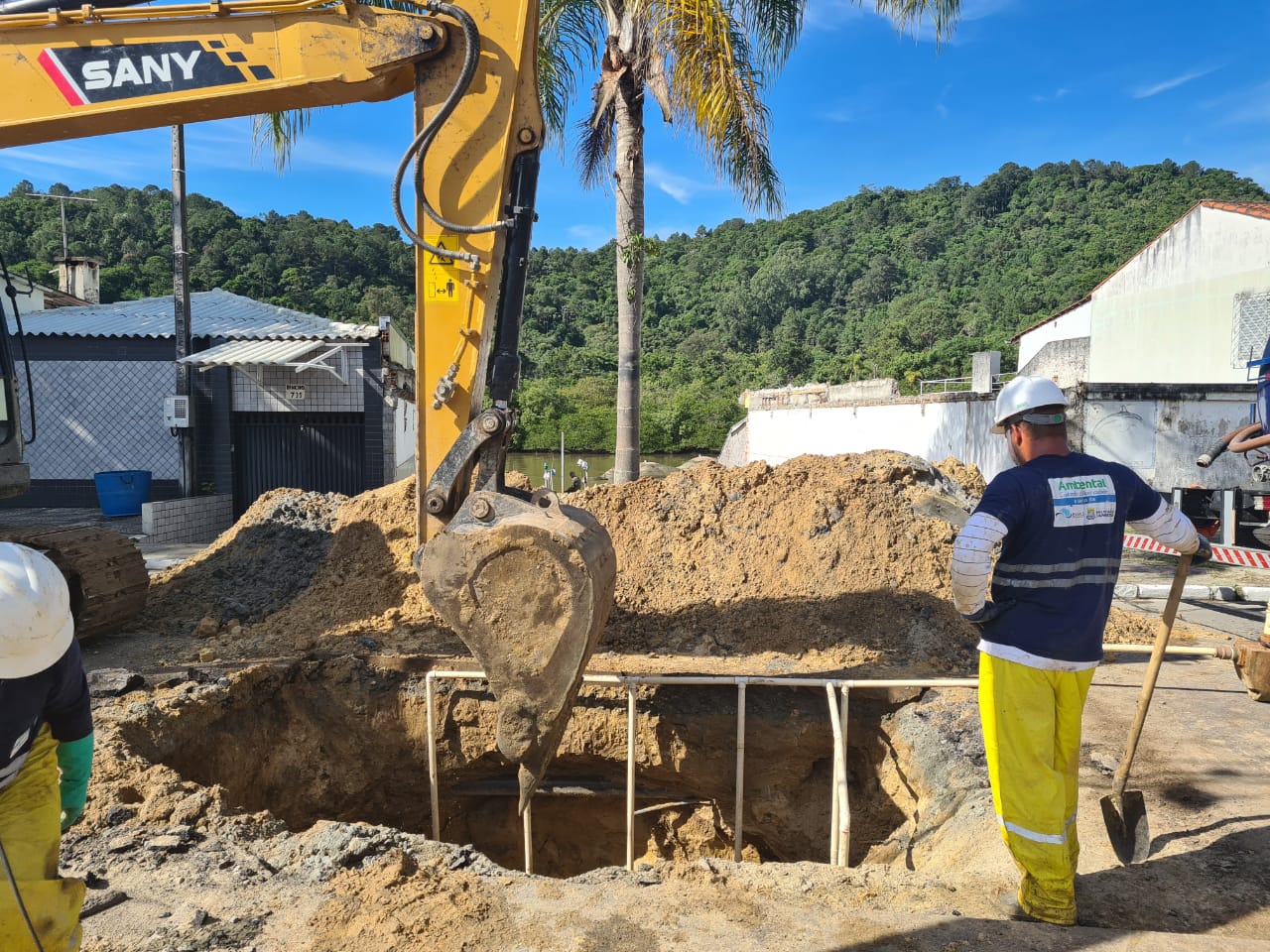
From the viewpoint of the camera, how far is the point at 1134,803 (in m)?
3.79

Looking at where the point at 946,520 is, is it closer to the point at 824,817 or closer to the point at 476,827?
the point at 824,817

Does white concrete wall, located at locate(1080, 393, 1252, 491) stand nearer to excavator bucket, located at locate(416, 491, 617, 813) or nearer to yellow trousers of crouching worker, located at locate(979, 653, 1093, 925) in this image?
yellow trousers of crouching worker, located at locate(979, 653, 1093, 925)

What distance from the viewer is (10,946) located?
221 cm

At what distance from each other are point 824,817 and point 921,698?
3.82 ft

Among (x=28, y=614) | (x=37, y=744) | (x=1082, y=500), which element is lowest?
(x=37, y=744)

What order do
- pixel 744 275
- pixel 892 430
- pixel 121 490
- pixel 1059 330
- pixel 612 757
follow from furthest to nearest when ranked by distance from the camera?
pixel 744 275
pixel 1059 330
pixel 892 430
pixel 121 490
pixel 612 757

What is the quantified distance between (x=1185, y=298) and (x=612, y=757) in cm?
1880

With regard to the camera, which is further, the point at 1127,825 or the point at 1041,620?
the point at 1127,825

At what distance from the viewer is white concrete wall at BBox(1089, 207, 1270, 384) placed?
17.4 metres

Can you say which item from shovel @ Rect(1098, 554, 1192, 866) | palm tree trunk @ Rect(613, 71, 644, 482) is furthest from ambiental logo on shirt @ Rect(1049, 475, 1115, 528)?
palm tree trunk @ Rect(613, 71, 644, 482)

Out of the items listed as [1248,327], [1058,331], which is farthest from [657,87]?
[1058,331]

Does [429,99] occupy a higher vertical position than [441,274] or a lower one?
higher

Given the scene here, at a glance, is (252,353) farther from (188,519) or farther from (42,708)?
(42,708)

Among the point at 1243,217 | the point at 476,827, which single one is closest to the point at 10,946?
the point at 476,827
